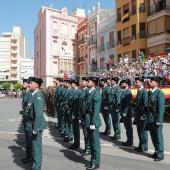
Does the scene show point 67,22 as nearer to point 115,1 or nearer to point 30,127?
point 115,1

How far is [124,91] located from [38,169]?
13.4 feet

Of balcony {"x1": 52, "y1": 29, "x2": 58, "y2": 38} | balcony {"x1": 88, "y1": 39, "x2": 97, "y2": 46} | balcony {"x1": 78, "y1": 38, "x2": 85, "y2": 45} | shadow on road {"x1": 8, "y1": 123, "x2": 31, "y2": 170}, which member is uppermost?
balcony {"x1": 52, "y1": 29, "x2": 58, "y2": 38}

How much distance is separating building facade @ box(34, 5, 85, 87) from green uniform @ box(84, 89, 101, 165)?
41257mm

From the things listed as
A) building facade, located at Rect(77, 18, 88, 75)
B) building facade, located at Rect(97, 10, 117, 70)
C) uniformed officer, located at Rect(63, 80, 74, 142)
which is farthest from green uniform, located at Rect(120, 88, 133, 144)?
building facade, located at Rect(77, 18, 88, 75)

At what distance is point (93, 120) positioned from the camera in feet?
21.6

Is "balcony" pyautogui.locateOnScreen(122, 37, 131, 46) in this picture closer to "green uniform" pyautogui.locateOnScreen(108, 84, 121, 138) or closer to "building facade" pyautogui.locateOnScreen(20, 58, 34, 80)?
"green uniform" pyautogui.locateOnScreen(108, 84, 121, 138)

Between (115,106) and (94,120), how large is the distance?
11.7 feet

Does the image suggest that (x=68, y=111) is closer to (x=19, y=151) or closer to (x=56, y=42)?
(x=19, y=151)

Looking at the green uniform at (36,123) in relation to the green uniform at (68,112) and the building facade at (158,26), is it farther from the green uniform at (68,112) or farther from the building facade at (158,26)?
the building facade at (158,26)

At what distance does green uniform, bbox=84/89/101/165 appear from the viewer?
6520mm

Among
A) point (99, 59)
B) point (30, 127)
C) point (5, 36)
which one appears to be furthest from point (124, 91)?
point (5, 36)

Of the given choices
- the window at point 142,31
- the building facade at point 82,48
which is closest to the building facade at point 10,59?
the building facade at point 82,48

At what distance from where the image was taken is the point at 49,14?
4884 centimetres

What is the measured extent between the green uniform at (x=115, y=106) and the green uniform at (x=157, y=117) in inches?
100
